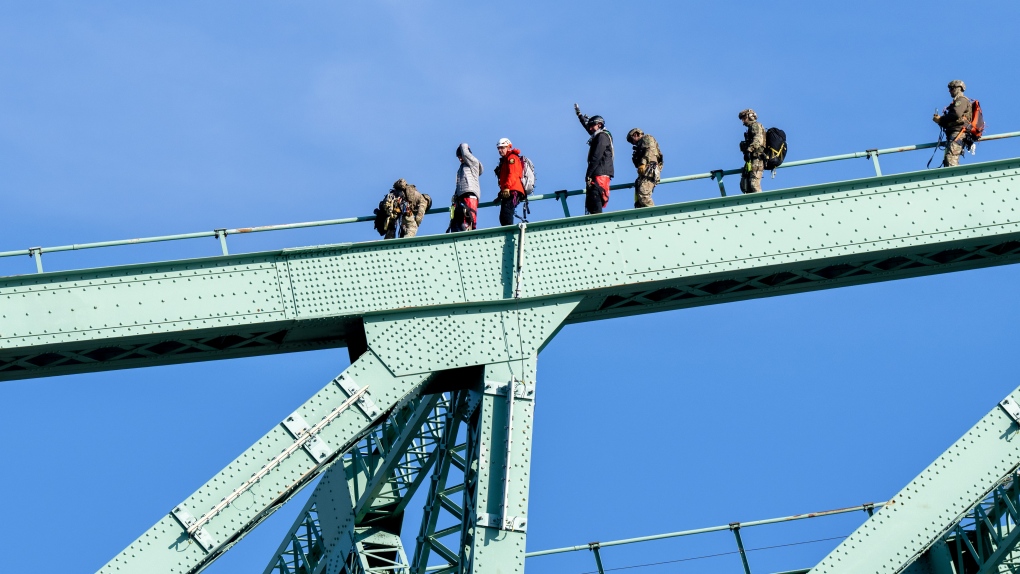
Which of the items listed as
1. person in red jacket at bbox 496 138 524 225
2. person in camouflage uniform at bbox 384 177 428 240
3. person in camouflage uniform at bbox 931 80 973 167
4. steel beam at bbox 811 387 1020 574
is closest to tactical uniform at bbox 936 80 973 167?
person in camouflage uniform at bbox 931 80 973 167

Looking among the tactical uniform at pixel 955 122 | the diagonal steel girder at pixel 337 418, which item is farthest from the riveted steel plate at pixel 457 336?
the tactical uniform at pixel 955 122

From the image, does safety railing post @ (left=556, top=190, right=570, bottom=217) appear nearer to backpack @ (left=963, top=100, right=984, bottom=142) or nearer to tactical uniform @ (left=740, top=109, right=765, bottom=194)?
tactical uniform @ (left=740, top=109, right=765, bottom=194)

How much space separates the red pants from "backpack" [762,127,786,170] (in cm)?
216

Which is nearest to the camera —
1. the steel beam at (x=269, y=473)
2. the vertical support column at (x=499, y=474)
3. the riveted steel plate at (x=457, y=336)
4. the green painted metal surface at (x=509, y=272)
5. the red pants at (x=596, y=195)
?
the steel beam at (x=269, y=473)

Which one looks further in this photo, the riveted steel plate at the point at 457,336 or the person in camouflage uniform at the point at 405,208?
the person in camouflage uniform at the point at 405,208

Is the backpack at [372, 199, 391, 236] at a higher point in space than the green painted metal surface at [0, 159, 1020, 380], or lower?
higher

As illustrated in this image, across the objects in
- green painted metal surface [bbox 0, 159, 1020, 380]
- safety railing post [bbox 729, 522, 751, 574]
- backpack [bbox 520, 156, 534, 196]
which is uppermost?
backpack [bbox 520, 156, 534, 196]

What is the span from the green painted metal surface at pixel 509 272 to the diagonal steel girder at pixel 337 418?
26cm

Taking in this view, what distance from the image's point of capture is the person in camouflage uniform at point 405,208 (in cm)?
2194

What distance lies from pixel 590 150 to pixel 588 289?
2.21m

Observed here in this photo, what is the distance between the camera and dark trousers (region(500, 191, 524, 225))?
21828 mm

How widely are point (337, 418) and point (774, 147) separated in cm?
676

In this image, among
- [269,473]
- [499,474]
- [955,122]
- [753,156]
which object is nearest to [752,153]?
[753,156]

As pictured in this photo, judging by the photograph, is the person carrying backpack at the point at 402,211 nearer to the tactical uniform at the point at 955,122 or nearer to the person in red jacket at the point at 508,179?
the person in red jacket at the point at 508,179
